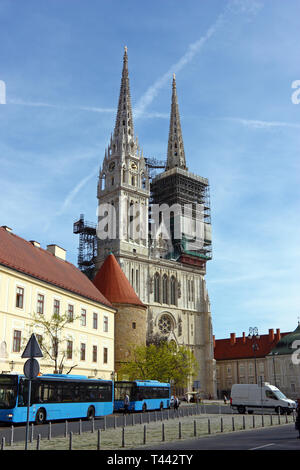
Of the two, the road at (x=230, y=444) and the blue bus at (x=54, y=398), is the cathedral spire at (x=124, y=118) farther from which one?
the road at (x=230, y=444)

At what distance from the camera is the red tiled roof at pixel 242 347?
9064 centimetres

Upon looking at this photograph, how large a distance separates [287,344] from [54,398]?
6384cm

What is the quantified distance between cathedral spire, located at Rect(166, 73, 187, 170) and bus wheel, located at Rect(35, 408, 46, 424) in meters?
76.1

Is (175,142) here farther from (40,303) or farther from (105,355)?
(40,303)

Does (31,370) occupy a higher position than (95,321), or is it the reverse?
(95,321)

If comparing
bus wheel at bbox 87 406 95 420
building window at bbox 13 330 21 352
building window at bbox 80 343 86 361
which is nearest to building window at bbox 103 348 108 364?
building window at bbox 80 343 86 361

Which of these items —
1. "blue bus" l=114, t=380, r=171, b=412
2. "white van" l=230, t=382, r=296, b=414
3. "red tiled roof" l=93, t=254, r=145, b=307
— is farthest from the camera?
"red tiled roof" l=93, t=254, r=145, b=307

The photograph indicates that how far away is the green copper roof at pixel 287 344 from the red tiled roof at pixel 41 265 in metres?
44.5

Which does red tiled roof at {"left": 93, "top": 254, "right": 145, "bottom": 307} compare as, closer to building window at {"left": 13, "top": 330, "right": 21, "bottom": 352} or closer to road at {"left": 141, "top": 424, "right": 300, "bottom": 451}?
building window at {"left": 13, "top": 330, "right": 21, "bottom": 352}

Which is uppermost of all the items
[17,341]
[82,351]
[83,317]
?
[83,317]

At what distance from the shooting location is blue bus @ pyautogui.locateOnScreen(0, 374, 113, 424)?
2289cm

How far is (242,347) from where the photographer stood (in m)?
93.2

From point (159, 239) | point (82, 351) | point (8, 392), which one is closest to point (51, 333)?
point (82, 351)

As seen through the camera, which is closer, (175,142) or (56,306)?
(56,306)
